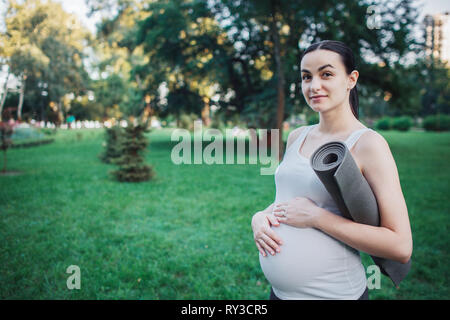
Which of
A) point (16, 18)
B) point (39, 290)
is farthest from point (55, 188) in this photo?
point (39, 290)

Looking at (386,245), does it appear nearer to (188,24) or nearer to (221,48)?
(221,48)

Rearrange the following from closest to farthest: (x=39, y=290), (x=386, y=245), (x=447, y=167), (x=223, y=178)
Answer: (x=386, y=245) → (x=39, y=290) → (x=223, y=178) → (x=447, y=167)

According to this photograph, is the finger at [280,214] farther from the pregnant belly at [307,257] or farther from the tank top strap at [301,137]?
the tank top strap at [301,137]

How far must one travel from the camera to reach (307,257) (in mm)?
1363

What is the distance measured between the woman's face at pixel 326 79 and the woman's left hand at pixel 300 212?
17.3 inches

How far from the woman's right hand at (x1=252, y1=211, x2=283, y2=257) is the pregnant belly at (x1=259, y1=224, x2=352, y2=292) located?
0.03 meters

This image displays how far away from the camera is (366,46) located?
50.6 ft

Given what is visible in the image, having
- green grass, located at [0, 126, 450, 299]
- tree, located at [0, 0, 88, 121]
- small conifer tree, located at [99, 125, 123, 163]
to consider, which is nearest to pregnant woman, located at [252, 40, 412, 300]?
green grass, located at [0, 126, 450, 299]

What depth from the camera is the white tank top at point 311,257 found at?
1.34 metres

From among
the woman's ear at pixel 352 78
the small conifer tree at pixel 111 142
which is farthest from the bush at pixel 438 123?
the woman's ear at pixel 352 78

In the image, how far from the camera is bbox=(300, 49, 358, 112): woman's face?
1281mm

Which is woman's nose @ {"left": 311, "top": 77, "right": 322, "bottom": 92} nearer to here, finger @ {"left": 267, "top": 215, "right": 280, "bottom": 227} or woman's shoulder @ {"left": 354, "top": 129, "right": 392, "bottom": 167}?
woman's shoulder @ {"left": 354, "top": 129, "right": 392, "bottom": 167}

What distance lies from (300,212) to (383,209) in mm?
333

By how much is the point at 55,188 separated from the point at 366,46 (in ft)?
52.1
